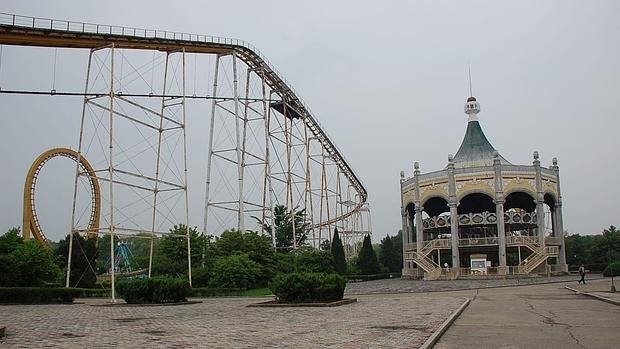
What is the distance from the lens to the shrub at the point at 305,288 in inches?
971

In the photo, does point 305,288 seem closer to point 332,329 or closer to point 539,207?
point 332,329

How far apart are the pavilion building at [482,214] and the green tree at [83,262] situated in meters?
28.5

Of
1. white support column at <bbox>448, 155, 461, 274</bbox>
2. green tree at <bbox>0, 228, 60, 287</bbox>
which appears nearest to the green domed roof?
white support column at <bbox>448, 155, 461, 274</bbox>

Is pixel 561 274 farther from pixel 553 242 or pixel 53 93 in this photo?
pixel 53 93

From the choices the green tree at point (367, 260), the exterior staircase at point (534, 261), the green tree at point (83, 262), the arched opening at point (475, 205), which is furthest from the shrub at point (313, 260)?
the arched opening at point (475, 205)

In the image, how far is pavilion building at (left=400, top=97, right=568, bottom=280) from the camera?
5416 cm

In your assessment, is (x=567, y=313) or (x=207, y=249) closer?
(x=567, y=313)

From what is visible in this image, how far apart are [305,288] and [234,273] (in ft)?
49.2

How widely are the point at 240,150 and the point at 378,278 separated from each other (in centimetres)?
2619

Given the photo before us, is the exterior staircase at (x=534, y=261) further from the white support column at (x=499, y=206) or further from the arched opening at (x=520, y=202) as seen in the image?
the arched opening at (x=520, y=202)

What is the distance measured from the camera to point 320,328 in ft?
50.1

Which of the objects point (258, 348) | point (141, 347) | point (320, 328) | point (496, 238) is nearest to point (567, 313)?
point (320, 328)

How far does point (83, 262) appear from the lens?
1746 inches

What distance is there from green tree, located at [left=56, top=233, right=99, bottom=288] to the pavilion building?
28520 mm
